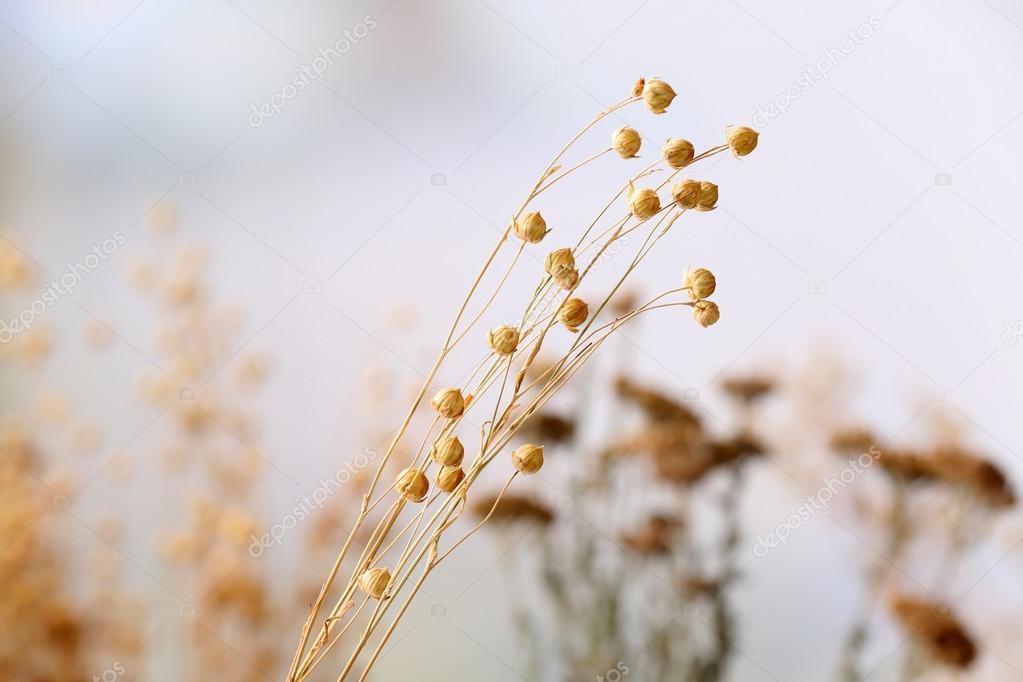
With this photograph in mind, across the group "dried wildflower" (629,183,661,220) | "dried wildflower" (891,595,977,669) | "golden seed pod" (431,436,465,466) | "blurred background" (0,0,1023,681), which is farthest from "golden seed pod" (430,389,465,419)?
"dried wildflower" (891,595,977,669)

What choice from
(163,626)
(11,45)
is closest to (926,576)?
(163,626)

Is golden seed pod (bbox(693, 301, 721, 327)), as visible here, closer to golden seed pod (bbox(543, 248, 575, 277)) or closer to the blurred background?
golden seed pod (bbox(543, 248, 575, 277))

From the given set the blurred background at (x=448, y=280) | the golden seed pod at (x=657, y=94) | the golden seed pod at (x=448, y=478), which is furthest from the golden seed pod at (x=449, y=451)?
the blurred background at (x=448, y=280)

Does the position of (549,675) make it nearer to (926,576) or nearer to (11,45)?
(926,576)

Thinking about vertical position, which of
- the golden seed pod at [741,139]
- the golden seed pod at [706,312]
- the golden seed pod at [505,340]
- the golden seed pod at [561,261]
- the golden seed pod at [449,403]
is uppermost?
the golden seed pod at [741,139]

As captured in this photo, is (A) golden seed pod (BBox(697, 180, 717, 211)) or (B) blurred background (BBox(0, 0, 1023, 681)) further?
(B) blurred background (BBox(0, 0, 1023, 681))

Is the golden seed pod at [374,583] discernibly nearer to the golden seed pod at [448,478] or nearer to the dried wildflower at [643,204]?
the golden seed pod at [448,478]

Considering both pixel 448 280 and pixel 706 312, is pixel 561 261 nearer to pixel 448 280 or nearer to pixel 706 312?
pixel 706 312
